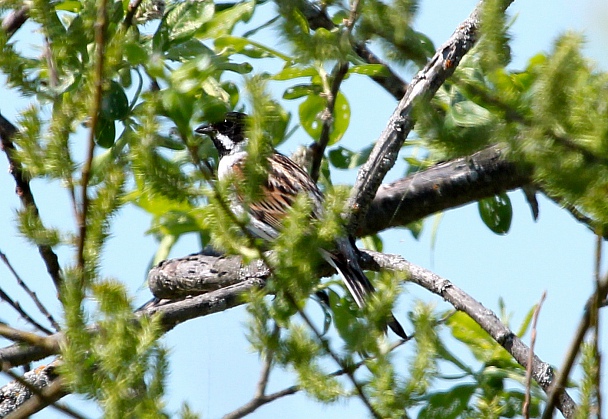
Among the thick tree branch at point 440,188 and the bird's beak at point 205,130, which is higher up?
the bird's beak at point 205,130

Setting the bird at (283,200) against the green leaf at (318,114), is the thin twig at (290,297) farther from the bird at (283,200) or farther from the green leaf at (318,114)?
the green leaf at (318,114)

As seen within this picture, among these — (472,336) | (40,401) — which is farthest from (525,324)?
(40,401)

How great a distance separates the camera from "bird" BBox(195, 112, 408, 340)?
3.23 m

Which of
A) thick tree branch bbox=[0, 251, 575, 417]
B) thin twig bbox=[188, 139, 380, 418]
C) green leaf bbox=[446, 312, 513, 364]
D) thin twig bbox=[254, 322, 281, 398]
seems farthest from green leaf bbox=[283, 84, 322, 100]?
thin twig bbox=[188, 139, 380, 418]

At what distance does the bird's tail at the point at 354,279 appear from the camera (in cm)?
356

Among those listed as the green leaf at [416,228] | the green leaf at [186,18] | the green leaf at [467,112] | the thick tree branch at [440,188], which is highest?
the green leaf at [186,18]

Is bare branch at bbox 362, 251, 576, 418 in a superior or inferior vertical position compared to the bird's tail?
inferior

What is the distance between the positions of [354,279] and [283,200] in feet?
3.18

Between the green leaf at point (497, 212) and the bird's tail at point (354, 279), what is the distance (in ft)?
2.38

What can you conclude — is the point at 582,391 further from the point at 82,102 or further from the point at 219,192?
the point at 82,102

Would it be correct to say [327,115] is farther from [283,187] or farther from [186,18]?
[283,187]

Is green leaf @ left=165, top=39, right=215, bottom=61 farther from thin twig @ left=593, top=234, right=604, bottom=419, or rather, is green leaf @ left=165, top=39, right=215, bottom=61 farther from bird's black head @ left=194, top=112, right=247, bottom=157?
thin twig @ left=593, top=234, right=604, bottom=419

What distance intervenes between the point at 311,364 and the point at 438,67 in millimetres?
1337

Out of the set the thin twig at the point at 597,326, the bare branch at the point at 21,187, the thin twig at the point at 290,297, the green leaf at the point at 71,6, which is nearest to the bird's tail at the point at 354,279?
the bare branch at the point at 21,187
